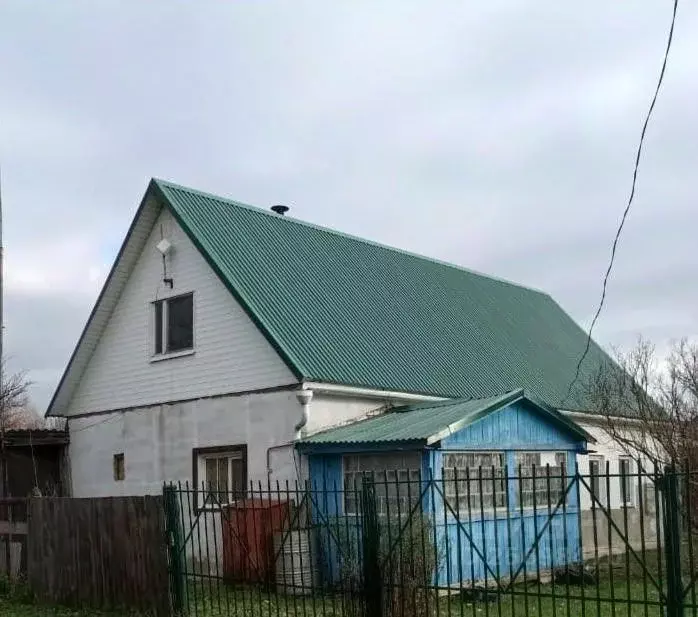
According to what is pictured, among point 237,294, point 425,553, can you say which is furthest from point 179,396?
point 425,553

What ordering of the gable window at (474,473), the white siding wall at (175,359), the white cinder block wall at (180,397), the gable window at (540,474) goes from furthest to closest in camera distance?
the white siding wall at (175,359)
the white cinder block wall at (180,397)
the gable window at (540,474)
the gable window at (474,473)

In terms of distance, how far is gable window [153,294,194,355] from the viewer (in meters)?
18.2

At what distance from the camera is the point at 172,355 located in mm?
18203

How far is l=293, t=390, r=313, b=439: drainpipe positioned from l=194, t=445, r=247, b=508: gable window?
1486mm

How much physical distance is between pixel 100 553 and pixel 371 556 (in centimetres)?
468

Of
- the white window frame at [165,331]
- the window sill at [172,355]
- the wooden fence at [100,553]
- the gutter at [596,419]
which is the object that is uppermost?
the white window frame at [165,331]

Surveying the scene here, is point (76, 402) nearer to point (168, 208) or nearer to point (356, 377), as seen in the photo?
point (168, 208)

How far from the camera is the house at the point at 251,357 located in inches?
635

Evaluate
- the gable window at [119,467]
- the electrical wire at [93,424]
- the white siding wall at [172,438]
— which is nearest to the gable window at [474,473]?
the white siding wall at [172,438]

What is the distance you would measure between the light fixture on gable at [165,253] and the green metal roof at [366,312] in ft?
2.35

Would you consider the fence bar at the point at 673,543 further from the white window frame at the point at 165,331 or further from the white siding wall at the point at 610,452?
the white siding wall at the point at 610,452

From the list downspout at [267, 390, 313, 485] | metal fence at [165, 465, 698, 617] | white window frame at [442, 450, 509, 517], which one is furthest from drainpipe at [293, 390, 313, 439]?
white window frame at [442, 450, 509, 517]

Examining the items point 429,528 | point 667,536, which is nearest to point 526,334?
point 429,528

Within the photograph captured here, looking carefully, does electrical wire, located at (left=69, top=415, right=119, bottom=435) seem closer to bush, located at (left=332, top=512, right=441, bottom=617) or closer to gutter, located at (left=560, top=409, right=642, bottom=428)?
gutter, located at (left=560, top=409, right=642, bottom=428)
